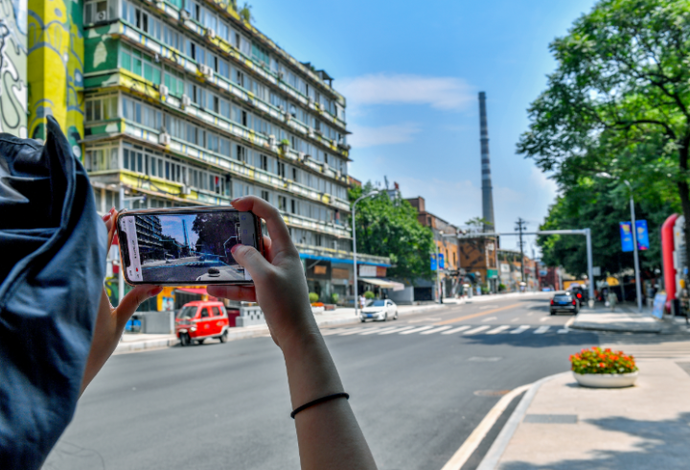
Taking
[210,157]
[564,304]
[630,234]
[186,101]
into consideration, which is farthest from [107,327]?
[564,304]

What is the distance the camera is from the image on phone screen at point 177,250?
1.85 m

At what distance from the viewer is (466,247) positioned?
10900 centimetres

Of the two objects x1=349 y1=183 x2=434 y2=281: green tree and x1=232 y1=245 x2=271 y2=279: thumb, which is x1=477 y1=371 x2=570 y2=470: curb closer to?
x1=232 y1=245 x2=271 y2=279: thumb

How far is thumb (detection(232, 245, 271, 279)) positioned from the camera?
54.9 inches

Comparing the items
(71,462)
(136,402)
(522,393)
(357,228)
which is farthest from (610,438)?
(357,228)

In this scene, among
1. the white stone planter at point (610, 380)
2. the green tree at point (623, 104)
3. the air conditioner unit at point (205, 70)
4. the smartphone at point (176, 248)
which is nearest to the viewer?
the smartphone at point (176, 248)

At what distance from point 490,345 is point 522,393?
362 inches

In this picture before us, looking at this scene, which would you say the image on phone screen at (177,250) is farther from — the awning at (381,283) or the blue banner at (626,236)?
the awning at (381,283)

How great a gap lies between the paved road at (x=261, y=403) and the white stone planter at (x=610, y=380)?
165cm

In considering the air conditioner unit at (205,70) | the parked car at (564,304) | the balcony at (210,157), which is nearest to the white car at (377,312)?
the parked car at (564,304)

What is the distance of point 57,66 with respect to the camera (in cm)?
2741

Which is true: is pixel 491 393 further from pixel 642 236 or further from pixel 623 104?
pixel 642 236

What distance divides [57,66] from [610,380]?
27863 mm

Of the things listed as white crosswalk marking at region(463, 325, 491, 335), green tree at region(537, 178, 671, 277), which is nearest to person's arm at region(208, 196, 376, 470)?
white crosswalk marking at region(463, 325, 491, 335)
